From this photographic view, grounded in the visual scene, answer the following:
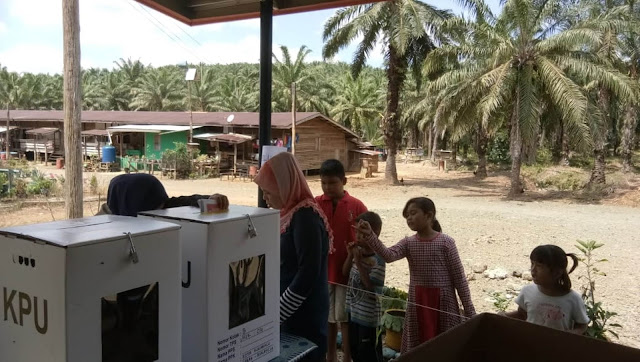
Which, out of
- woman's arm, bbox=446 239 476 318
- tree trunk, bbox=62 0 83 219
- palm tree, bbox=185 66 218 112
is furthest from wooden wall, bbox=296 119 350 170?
woman's arm, bbox=446 239 476 318

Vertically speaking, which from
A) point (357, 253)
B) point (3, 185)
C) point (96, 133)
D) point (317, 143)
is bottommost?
point (3, 185)

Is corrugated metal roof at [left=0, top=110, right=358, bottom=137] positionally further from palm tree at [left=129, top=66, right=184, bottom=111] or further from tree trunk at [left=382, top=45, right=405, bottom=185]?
palm tree at [left=129, top=66, right=184, bottom=111]

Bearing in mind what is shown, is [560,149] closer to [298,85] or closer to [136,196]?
[298,85]

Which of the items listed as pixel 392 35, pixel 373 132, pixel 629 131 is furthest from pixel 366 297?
pixel 373 132

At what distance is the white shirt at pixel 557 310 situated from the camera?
8.19 ft

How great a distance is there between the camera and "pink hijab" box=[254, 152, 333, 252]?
79.6 inches

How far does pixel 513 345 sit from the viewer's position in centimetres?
90

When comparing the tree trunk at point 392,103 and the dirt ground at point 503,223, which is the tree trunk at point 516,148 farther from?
the tree trunk at point 392,103

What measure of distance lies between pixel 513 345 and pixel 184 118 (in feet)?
91.7

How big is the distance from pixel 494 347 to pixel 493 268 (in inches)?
288

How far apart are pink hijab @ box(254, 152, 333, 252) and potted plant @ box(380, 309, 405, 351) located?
6.03ft

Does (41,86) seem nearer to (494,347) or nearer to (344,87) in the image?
(344,87)

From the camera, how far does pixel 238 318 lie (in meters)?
1.50

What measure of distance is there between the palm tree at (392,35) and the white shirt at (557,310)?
16.4 m
